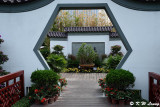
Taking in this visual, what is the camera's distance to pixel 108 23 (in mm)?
17297

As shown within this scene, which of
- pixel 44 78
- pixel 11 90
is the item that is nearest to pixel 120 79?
pixel 44 78

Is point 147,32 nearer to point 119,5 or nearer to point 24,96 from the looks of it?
point 119,5

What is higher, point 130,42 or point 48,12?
point 48,12

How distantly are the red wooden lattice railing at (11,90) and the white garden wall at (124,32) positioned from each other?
0.28 metres

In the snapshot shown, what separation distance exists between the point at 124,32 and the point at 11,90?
3618mm

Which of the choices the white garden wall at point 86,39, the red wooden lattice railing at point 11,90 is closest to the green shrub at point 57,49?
the white garden wall at point 86,39

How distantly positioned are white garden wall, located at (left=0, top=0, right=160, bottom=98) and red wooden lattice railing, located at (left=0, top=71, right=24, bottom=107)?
28 cm

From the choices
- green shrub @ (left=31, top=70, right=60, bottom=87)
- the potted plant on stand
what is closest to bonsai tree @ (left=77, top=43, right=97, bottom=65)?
green shrub @ (left=31, top=70, right=60, bottom=87)

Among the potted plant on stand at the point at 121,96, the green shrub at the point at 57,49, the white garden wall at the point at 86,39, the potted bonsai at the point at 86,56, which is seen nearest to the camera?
the potted plant on stand at the point at 121,96

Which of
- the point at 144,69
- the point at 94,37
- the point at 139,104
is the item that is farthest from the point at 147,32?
the point at 94,37

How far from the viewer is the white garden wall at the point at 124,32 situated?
4.78m

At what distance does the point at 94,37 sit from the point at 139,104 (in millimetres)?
9005

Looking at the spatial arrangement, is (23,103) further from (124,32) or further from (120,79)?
(124,32)

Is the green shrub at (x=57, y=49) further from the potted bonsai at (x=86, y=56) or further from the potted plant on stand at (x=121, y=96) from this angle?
the potted plant on stand at (x=121, y=96)
